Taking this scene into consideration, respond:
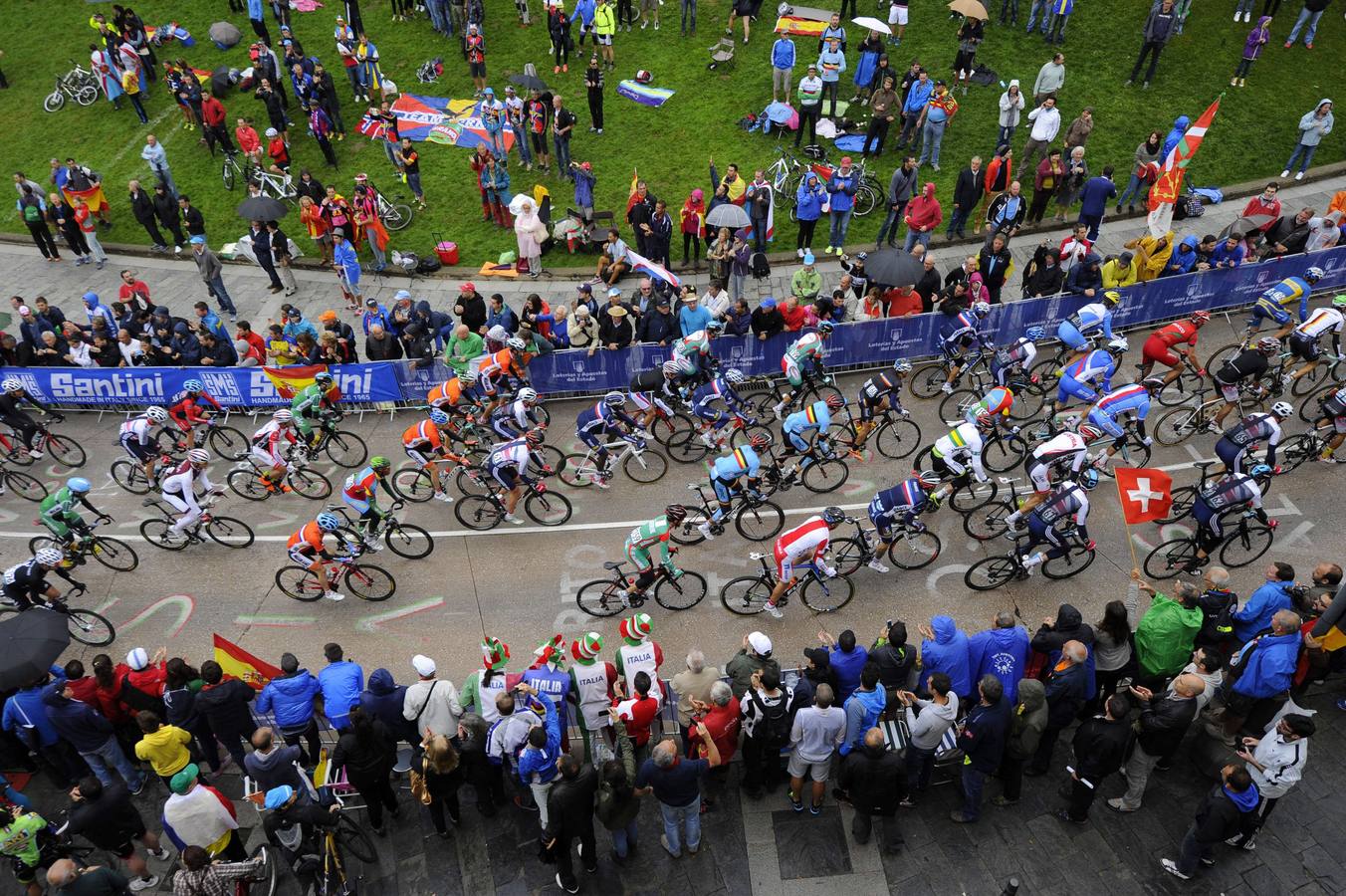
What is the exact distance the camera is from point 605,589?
41.0 ft

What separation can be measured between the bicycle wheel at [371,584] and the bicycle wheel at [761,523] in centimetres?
510

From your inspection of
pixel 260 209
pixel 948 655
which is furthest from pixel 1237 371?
pixel 260 209

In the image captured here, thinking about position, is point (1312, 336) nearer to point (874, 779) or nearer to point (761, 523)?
point (761, 523)

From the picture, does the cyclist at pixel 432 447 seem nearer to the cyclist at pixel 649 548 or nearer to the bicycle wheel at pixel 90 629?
the cyclist at pixel 649 548

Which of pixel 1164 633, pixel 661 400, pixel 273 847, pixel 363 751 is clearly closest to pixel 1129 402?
pixel 1164 633

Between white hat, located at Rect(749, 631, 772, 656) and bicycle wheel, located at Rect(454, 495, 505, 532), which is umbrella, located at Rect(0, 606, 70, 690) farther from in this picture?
white hat, located at Rect(749, 631, 772, 656)

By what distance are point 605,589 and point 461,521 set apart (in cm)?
281

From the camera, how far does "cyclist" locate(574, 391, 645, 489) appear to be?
13633 mm

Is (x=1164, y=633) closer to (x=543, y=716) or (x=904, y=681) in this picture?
(x=904, y=681)

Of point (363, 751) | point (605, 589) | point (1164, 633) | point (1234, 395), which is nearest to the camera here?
point (363, 751)

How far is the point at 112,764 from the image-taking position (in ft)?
33.5

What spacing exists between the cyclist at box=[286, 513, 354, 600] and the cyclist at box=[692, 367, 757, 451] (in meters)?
5.64

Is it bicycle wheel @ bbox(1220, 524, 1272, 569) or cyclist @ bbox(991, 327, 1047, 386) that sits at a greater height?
cyclist @ bbox(991, 327, 1047, 386)

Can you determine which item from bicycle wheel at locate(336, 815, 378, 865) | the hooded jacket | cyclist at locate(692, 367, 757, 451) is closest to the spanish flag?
bicycle wheel at locate(336, 815, 378, 865)
